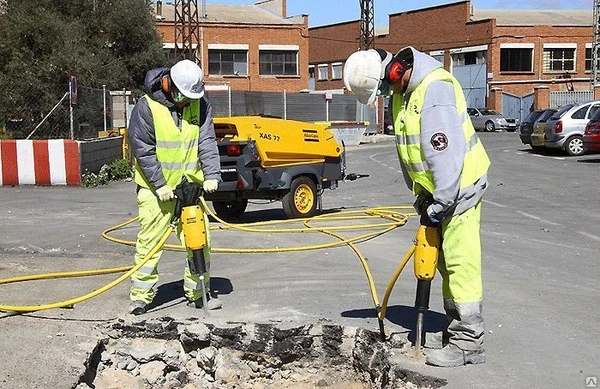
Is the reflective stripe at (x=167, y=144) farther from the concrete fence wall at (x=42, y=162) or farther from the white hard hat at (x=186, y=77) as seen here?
the concrete fence wall at (x=42, y=162)

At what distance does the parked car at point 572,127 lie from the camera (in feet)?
81.8

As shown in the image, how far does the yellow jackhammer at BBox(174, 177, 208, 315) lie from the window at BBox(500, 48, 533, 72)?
169 feet

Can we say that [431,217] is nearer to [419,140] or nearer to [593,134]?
[419,140]

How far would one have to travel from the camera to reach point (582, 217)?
1252 cm

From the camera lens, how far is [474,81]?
186ft

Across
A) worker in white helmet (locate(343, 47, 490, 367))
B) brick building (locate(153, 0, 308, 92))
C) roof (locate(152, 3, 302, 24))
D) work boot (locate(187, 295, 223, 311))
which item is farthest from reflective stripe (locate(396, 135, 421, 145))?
roof (locate(152, 3, 302, 24))

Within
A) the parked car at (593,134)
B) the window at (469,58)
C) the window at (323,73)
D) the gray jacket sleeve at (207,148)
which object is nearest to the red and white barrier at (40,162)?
the gray jacket sleeve at (207,148)

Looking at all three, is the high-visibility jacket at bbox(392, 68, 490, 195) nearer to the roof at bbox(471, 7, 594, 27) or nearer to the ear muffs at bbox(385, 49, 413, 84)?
the ear muffs at bbox(385, 49, 413, 84)

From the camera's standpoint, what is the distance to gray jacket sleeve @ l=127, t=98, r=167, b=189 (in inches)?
252

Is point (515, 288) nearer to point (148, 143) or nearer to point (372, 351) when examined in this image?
point (372, 351)

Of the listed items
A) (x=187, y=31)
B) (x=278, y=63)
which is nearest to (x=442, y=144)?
(x=187, y=31)

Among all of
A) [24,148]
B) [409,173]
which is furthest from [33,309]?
[24,148]

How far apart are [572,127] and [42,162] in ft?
55.1

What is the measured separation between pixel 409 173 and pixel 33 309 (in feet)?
10.7
